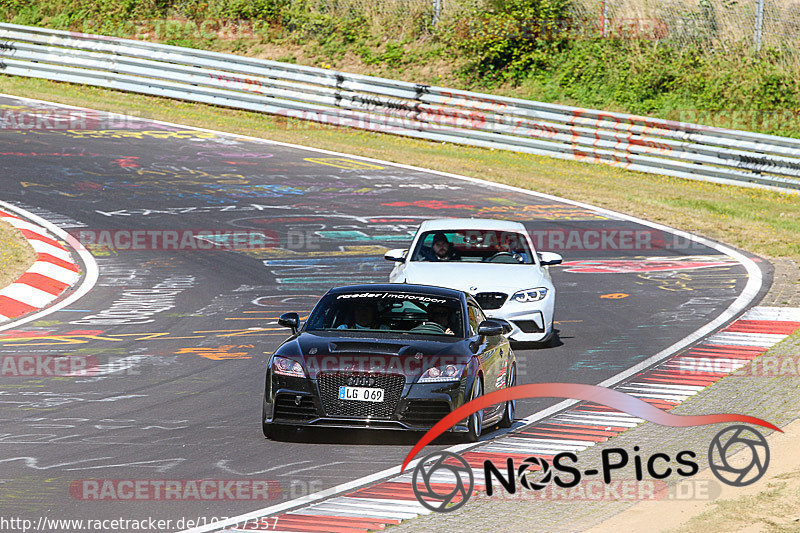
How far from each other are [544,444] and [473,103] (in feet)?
67.3

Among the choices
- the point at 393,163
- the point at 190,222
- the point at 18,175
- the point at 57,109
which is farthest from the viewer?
the point at 57,109

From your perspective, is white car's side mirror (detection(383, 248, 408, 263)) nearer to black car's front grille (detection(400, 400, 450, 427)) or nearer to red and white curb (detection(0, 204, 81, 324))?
red and white curb (detection(0, 204, 81, 324))

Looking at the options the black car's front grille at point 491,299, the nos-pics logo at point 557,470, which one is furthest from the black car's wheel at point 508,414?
the black car's front grille at point 491,299

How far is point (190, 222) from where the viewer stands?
72.6ft

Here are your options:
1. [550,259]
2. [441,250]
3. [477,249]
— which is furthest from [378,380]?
[477,249]

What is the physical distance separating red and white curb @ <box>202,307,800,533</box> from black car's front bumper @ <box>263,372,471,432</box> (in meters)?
0.47

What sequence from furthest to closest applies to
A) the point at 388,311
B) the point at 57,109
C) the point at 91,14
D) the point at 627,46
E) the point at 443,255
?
the point at 91,14, the point at 627,46, the point at 57,109, the point at 443,255, the point at 388,311

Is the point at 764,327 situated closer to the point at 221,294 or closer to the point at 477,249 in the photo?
the point at 477,249

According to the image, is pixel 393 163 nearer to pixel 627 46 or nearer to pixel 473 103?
pixel 473 103

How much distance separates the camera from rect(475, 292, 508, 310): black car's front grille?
1451cm

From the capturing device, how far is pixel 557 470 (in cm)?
939

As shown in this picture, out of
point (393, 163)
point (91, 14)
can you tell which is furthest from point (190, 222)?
point (91, 14)

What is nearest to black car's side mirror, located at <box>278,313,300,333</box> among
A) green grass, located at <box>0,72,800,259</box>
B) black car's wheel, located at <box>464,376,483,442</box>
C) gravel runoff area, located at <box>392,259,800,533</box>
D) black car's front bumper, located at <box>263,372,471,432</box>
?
black car's front bumper, located at <box>263,372,471,432</box>

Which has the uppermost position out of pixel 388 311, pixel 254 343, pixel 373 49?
pixel 373 49
